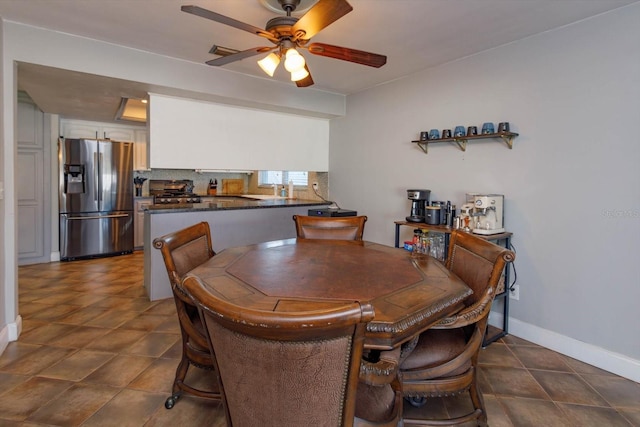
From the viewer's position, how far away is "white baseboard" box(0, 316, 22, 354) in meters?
2.38

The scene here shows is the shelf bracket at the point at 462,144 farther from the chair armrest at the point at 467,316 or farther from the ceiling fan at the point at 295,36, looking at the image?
Result: the chair armrest at the point at 467,316

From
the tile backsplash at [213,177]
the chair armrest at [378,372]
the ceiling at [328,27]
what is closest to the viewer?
the chair armrest at [378,372]

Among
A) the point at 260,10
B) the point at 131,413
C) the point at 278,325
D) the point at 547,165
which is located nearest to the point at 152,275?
the point at 131,413

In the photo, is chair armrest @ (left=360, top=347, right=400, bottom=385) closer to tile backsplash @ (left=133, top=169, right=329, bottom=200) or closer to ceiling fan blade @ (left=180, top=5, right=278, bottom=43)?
ceiling fan blade @ (left=180, top=5, right=278, bottom=43)

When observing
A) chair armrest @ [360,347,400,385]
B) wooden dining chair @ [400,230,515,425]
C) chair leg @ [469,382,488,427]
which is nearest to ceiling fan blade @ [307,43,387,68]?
wooden dining chair @ [400,230,515,425]

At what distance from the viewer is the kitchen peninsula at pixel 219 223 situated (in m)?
3.36

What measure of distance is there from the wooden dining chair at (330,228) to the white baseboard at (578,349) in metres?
1.41

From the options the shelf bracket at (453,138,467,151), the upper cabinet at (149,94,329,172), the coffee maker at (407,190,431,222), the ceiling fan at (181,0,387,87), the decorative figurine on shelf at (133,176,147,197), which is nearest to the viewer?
the ceiling fan at (181,0,387,87)

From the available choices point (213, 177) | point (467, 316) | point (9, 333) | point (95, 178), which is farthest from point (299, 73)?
point (213, 177)

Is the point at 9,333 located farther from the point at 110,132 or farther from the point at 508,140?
the point at 508,140

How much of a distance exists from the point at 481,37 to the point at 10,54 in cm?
343

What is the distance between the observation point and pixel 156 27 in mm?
2516

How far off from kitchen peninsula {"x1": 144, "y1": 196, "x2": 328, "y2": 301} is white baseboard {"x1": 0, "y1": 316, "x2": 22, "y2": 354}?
3.22ft

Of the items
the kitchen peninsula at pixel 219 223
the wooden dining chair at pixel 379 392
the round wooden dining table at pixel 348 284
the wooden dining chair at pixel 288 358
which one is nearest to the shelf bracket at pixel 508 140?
the round wooden dining table at pixel 348 284
